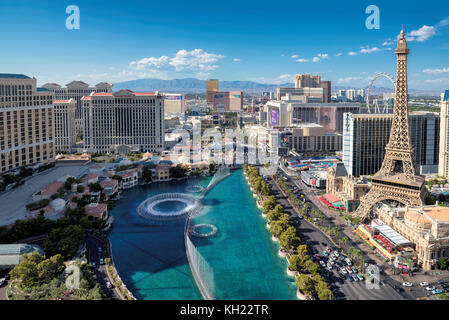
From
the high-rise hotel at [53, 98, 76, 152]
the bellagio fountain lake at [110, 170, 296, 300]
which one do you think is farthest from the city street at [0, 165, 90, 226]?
the high-rise hotel at [53, 98, 76, 152]

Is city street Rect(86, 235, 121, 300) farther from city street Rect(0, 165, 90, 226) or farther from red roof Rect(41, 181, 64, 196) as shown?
red roof Rect(41, 181, 64, 196)

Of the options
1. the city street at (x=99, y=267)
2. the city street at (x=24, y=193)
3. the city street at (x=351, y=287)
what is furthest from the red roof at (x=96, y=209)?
the city street at (x=351, y=287)

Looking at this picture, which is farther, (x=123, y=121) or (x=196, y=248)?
(x=123, y=121)

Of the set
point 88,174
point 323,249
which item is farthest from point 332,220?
point 88,174

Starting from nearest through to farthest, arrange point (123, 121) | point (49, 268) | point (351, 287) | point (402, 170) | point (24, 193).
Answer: point (49, 268), point (351, 287), point (402, 170), point (24, 193), point (123, 121)

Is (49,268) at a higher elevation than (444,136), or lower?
lower

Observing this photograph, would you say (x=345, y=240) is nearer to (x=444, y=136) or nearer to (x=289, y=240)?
(x=289, y=240)

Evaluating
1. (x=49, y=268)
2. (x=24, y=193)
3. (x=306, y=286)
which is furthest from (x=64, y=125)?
(x=306, y=286)
